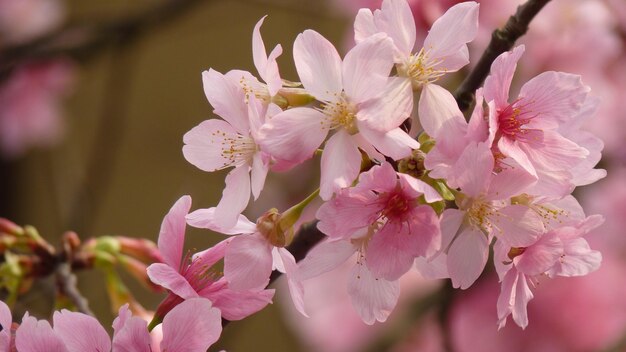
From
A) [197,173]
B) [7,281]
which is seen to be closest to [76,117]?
[197,173]

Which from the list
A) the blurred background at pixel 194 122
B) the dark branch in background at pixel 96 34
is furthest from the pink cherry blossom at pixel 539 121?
the dark branch in background at pixel 96 34

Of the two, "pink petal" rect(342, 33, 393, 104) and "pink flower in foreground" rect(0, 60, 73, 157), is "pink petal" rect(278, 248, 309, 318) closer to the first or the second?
"pink petal" rect(342, 33, 393, 104)

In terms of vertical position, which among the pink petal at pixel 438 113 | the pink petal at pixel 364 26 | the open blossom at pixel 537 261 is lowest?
the open blossom at pixel 537 261

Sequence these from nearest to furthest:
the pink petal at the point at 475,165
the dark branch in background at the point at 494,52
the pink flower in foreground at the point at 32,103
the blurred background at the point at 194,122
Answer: the pink petal at the point at 475,165 < the dark branch in background at the point at 494,52 < the blurred background at the point at 194,122 < the pink flower in foreground at the point at 32,103

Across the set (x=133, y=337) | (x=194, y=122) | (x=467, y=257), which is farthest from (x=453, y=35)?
(x=194, y=122)

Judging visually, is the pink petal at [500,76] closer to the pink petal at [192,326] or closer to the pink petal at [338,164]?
the pink petal at [338,164]

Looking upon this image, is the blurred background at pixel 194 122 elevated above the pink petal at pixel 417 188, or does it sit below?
below

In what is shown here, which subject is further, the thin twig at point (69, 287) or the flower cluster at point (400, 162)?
the thin twig at point (69, 287)
